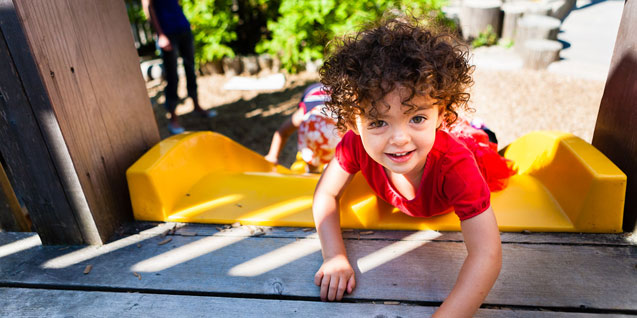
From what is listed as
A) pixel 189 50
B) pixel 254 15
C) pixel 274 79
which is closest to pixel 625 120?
pixel 189 50

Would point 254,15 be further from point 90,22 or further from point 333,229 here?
point 333,229

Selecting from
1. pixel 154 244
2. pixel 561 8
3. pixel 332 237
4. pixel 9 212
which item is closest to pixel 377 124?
pixel 332 237

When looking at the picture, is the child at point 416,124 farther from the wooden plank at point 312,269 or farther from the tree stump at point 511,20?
the tree stump at point 511,20

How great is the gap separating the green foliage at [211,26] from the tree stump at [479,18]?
396cm

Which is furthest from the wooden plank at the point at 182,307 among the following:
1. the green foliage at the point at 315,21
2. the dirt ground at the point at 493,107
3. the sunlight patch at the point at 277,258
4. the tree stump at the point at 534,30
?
the tree stump at the point at 534,30

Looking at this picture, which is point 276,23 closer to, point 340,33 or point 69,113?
point 340,33

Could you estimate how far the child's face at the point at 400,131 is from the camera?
135 centimetres

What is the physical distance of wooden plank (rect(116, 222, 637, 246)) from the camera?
1.68 meters

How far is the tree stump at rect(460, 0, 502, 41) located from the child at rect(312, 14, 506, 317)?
255 inches

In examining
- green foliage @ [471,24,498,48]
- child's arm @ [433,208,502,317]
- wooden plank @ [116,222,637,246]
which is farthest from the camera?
green foliage @ [471,24,498,48]

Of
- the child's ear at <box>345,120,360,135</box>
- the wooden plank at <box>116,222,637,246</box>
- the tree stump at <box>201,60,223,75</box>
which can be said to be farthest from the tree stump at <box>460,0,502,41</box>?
the child's ear at <box>345,120,360,135</box>

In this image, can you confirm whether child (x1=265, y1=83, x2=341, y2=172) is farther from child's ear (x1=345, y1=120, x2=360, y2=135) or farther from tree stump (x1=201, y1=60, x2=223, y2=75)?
tree stump (x1=201, y1=60, x2=223, y2=75)

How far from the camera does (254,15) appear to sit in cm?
755

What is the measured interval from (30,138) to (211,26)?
5721 millimetres
